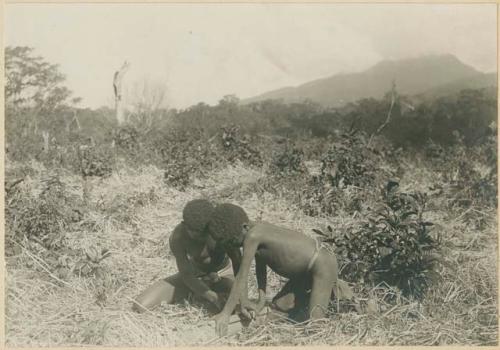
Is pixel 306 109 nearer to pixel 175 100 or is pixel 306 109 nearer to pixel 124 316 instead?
pixel 175 100

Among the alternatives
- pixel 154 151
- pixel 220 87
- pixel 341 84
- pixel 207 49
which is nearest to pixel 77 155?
pixel 154 151

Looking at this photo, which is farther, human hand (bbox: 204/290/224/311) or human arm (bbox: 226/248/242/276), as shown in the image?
human hand (bbox: 204/290/224/311)

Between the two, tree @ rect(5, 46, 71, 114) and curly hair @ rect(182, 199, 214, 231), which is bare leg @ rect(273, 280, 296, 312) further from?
tree @ rect(5, 46, 71, 114)

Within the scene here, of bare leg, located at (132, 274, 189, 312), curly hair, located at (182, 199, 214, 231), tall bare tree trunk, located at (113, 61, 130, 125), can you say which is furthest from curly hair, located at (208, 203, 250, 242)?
tall bare tree trunk, located at (113, 61, 130, 125)

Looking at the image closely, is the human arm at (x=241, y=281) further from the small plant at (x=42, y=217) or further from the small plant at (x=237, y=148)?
the small plant at (x=237, y=148)

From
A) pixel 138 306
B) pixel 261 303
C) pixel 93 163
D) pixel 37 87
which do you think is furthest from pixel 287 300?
pixel 37 87

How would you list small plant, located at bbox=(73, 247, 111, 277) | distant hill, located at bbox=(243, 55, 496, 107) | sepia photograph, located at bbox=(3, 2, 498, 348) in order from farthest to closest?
distant hill, located at bbox=(243, 55, 496, 107)
small plant, located at bbox=(73, 247, 111, 277)
sepia photograph, located at bbox=(3, 2, 498, 348)
